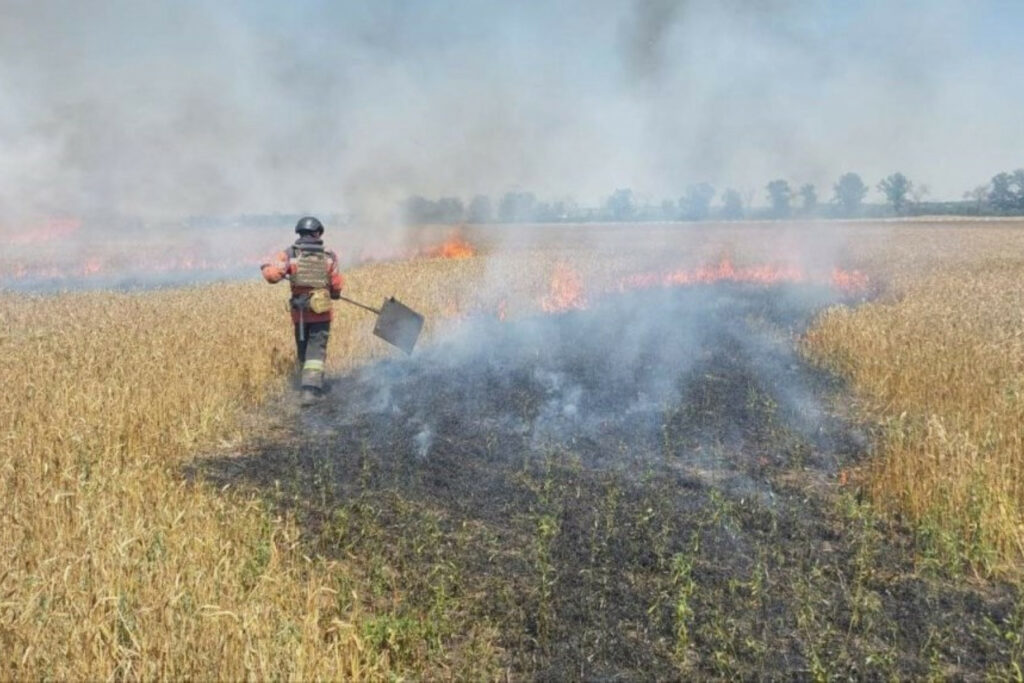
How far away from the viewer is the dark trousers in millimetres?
9812

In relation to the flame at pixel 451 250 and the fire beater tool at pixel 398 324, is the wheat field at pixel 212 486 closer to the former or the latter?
the fire beater tool at pixel 398 324

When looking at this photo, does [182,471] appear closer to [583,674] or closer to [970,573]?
[583,674]

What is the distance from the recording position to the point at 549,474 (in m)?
6.98

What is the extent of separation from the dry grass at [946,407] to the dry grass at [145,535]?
14.8 ft

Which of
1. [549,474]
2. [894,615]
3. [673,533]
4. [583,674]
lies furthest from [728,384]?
[583,674]

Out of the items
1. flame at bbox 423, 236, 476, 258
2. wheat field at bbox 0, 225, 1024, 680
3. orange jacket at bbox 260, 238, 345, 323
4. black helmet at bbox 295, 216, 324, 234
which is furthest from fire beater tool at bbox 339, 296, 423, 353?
flame at bbox 423, 236, 476, 258

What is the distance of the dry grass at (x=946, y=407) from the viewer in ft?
17.7

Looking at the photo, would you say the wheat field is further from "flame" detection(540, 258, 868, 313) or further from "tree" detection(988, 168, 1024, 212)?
"tree" detection(988, 168, 1024, 212)

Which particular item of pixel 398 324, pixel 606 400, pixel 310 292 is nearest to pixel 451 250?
pixel 398 324

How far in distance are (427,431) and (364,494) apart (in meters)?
2.01

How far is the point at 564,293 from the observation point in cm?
1938

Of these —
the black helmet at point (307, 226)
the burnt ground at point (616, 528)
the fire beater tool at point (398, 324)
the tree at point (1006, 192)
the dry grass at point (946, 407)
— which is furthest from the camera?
the tree at point (1006, 192)

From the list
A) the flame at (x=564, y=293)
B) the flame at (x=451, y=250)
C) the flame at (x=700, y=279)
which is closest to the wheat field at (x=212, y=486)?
the flame at (x=564, y=293)

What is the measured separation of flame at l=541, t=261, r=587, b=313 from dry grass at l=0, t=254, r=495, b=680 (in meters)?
7.71
